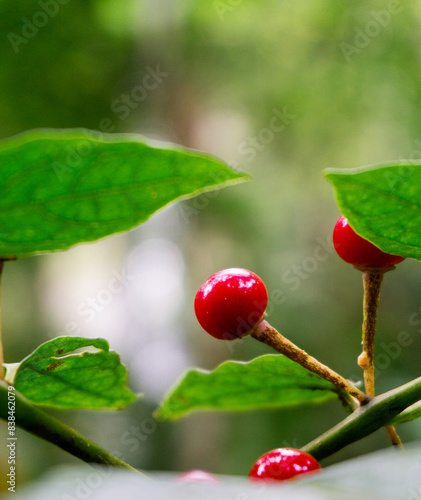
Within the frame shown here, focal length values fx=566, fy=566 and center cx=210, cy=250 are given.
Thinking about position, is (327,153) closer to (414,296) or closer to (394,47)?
(394,47)

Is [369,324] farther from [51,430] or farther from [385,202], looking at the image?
[51,430]

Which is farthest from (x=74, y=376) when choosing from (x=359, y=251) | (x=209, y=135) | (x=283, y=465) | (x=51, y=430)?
(x=209, y=135)

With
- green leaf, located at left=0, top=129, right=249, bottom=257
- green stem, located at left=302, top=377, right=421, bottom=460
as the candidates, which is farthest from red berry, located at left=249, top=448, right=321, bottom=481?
green leaf, located at left=0, top=129, right=249, bottom=257

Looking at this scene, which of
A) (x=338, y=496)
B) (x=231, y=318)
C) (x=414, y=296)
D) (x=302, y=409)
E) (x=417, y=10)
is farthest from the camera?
(x=417, y=10)

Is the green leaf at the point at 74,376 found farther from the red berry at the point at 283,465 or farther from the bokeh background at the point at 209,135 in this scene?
the bokeh background at the point at 209,135

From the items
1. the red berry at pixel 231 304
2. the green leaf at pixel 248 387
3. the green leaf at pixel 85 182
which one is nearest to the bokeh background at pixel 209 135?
the green leaf at pixel 248 387

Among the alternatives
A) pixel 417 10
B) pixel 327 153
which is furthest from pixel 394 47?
pixel 327 153

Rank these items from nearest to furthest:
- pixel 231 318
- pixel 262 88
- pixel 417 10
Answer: pixel 231 318, pixel 417 10, pixel 262 88
